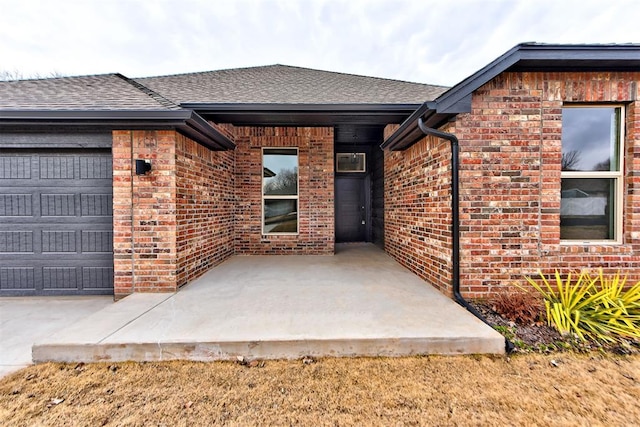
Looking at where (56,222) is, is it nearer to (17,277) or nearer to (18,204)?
(18,204)

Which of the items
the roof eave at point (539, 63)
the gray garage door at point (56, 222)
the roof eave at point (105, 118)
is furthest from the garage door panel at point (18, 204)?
the roof eave at point (539, 63)

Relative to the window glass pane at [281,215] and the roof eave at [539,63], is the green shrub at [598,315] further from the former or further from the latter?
the window glass pane at [281,215]

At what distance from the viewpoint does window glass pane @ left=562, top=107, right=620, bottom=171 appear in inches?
120

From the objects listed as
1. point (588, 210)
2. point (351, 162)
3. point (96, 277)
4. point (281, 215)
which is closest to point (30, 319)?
point (96, 277)

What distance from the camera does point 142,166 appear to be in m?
3.14

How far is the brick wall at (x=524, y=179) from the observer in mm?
2953

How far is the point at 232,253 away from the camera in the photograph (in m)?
5.30

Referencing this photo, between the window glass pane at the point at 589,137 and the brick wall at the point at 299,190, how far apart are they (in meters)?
3.73

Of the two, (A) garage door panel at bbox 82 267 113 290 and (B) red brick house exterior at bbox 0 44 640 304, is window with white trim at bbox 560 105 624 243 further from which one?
(A) garage door panel at bbox 82 267 113 290

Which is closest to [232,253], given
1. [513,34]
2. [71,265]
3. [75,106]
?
[71,265]

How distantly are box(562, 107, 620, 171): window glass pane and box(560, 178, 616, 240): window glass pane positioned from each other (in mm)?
209

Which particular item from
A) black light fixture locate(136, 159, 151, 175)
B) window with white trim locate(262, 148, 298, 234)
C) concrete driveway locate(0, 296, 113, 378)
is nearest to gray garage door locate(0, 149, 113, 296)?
concrete driveway locate(0, 296, 113, 378)

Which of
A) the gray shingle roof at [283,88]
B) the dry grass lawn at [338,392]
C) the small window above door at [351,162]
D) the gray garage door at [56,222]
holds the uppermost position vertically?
the gray shingle roof at [283,88]

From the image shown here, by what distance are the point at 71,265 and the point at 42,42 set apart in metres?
13.6
